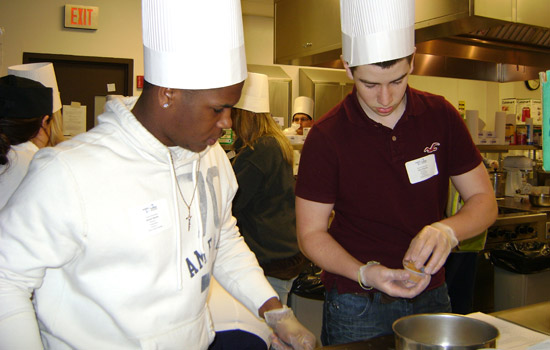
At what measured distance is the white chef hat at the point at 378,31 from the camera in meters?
1.43

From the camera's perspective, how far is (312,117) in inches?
217

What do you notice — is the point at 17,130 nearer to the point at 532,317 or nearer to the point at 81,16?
the point at 532,317

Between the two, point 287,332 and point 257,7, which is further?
point 257,7

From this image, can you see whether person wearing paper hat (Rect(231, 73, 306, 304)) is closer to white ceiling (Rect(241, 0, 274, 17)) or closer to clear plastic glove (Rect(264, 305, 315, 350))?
clear plastic glove (Rect(264, 305, 315, 350))

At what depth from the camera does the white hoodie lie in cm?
83

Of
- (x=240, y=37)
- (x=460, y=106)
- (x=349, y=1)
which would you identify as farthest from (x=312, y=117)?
(x=240, y=37)

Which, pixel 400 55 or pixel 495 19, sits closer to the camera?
pixel 400 55

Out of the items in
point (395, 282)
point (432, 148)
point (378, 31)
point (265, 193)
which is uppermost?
point (378, 31)

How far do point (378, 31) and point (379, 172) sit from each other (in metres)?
0.42

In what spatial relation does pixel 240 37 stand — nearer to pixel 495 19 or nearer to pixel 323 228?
pixel 323 228

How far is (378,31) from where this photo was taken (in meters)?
1.46

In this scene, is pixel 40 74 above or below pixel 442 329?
above

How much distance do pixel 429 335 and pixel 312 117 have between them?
179 inches

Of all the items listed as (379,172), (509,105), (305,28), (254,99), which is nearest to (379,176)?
(379,172)
